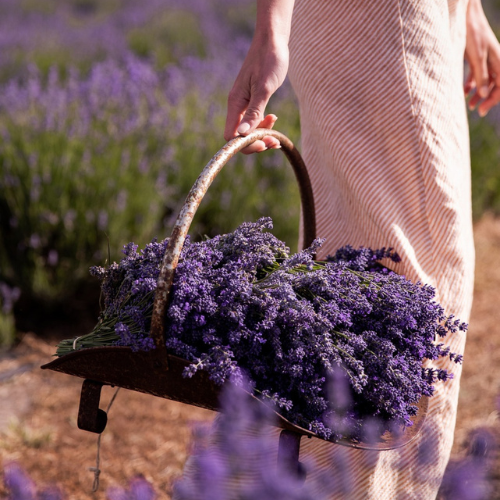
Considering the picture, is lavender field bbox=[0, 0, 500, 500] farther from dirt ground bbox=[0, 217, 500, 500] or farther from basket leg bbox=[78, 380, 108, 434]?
basket leg bbox=[78, 380, 108, 434]

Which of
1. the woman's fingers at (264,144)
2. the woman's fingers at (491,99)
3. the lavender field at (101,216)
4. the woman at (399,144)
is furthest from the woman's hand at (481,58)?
the lavender field at (101,216)

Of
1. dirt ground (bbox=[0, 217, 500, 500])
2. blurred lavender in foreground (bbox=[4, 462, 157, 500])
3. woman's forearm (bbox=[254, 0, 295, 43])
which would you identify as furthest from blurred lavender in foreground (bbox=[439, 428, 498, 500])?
dirt ground (bbox=[0, 217, 500, 500])

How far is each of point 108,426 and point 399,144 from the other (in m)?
1.82

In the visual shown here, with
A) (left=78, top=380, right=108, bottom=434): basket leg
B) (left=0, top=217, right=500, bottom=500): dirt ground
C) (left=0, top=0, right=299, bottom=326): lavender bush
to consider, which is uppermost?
(left=78, top=380, right=108, bottom=434): basket leg

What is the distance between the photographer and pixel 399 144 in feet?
4.70

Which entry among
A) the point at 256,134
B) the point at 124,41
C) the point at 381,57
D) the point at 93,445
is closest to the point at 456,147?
the point at 381,57

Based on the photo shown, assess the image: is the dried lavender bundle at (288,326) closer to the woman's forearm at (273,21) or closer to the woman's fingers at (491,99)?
the woman's forearm at (273,21)

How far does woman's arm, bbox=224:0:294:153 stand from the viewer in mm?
1160

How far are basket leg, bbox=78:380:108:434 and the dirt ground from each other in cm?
103

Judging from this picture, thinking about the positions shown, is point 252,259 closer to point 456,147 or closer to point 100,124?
point 456,147

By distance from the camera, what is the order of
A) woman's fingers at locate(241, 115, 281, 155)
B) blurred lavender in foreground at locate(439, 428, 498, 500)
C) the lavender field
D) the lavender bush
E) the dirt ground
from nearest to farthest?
blurred lavender in foreground at locate(439, 428, 498, 500), woman's fingers at locate(241, 115, 281, 155), the dirt ground, the lavender field, the lavender bush

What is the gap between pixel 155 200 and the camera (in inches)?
126

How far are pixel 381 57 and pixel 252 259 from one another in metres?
0.60

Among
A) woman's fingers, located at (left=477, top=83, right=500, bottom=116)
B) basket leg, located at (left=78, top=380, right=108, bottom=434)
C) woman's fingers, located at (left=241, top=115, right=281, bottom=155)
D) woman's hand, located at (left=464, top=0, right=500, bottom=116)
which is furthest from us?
woman's fingers, located at (left=477, top=83, right=500, bottom=116)
